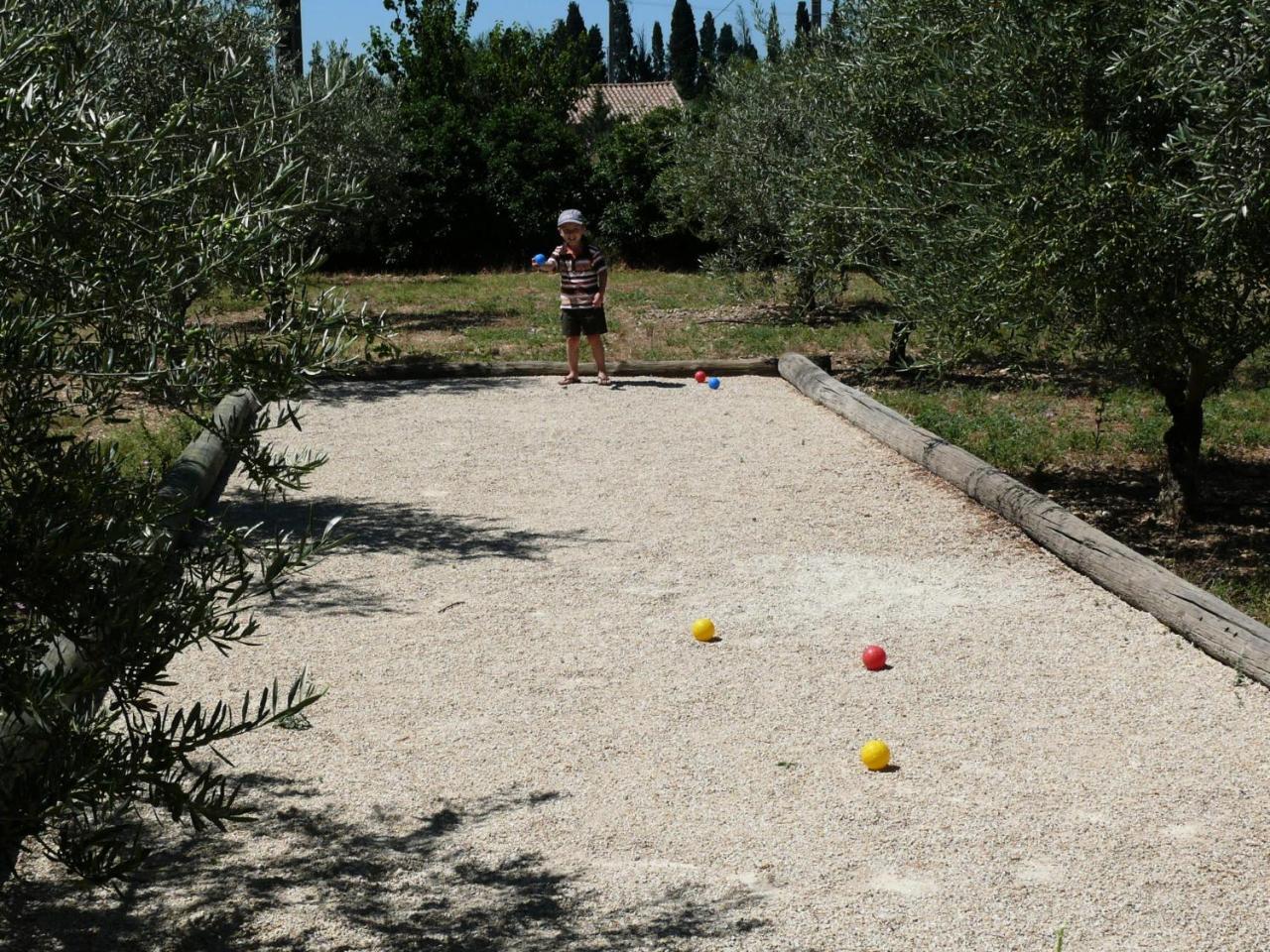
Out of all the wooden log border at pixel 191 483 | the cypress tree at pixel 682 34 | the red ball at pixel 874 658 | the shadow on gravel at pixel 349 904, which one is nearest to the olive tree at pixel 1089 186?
the red ball at pixel 874 658

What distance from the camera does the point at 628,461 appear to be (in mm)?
10062

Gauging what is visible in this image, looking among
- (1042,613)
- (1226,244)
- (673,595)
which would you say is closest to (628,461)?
(673,595)

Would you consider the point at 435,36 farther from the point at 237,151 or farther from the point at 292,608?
the point at 237,151

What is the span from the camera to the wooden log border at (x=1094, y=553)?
18.9 ft

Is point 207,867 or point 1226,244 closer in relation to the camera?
point 207,867

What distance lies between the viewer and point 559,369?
558 inches

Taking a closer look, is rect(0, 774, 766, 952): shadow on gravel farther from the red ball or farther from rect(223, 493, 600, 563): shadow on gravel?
rect(223, 493, 600, 563): shadow on gravel

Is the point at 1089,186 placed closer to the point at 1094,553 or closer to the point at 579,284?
the point at 1094,553

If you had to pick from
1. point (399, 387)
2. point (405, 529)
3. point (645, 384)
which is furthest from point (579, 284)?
point (405, 529)

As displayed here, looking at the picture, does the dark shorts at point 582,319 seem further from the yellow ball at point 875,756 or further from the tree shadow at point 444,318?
the yellow ball at point 875,756

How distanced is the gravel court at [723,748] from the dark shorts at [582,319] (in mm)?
4500

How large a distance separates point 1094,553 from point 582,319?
6.88 m

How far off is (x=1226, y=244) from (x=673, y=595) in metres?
3.05

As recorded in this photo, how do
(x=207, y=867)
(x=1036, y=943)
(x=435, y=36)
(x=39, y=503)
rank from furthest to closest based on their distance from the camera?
(x=435, y=36) → (x=207, y=867) → (x=1036, y=943) → (x=39, y=503)
